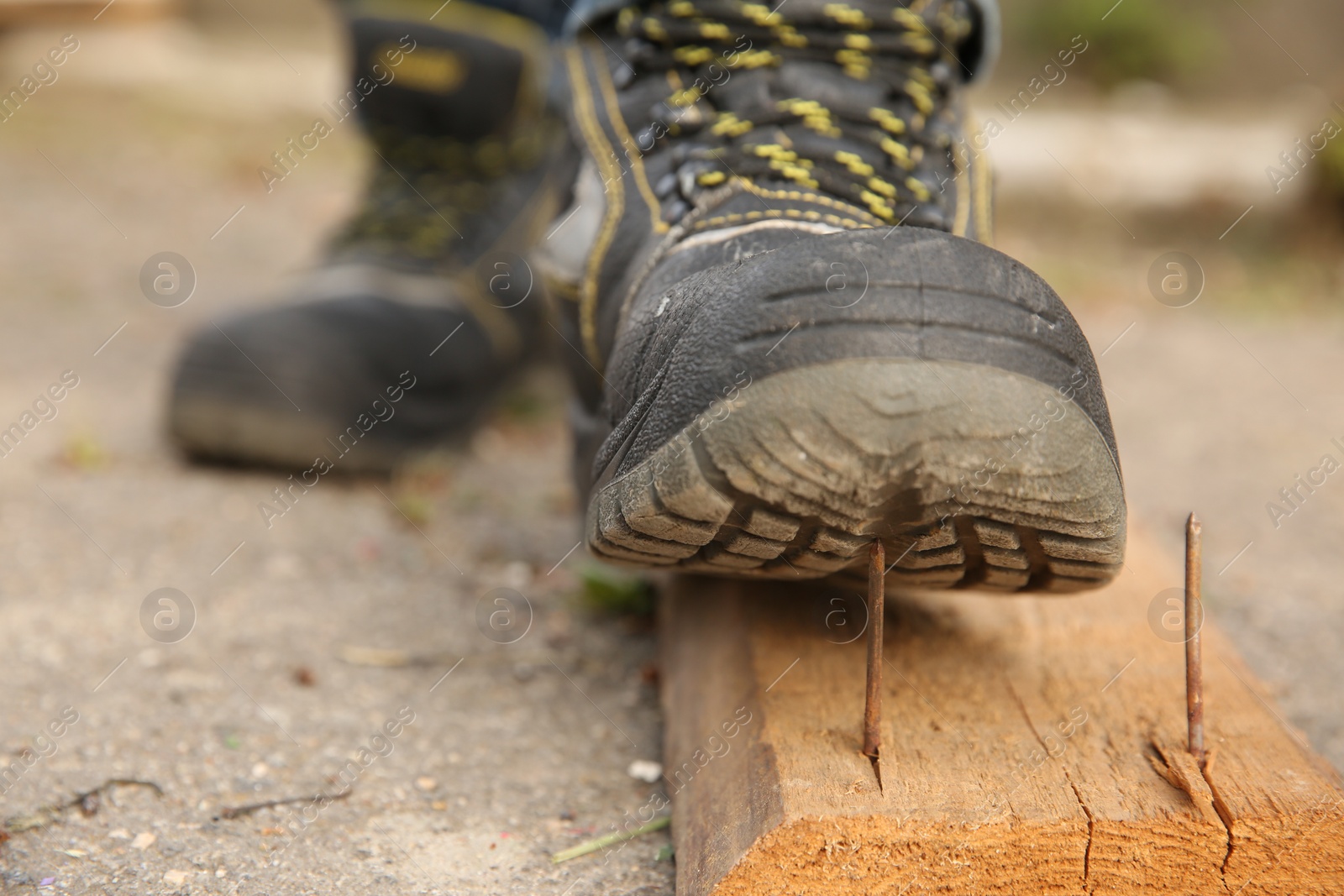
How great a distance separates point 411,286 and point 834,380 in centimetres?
140

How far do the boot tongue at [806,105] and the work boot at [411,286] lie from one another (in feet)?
2.10

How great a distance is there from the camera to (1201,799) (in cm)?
96

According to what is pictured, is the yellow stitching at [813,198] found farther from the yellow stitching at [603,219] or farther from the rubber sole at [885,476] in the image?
the rubber sole at [885,476]

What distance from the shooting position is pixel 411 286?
2.06 meters

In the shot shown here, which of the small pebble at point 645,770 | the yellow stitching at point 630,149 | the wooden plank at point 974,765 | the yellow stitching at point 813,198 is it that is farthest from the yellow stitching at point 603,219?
the small pebble at point 645,770

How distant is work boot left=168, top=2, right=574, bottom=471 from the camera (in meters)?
1.88

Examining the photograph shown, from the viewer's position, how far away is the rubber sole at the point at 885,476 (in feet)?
2.65

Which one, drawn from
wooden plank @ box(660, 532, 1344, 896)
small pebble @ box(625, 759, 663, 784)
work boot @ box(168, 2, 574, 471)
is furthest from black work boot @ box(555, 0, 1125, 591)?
work boot @ box(168, 2, 574, 471)

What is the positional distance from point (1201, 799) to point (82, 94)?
5304 mm

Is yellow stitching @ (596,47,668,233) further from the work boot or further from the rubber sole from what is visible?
the work boot

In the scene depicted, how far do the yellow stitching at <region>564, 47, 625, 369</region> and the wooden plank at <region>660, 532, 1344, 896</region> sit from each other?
339mm

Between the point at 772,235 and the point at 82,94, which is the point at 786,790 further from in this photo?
the point at 82,94

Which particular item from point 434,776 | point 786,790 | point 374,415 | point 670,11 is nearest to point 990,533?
point 786,790

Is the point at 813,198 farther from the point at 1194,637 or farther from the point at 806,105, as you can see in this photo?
the point at 1194,637
